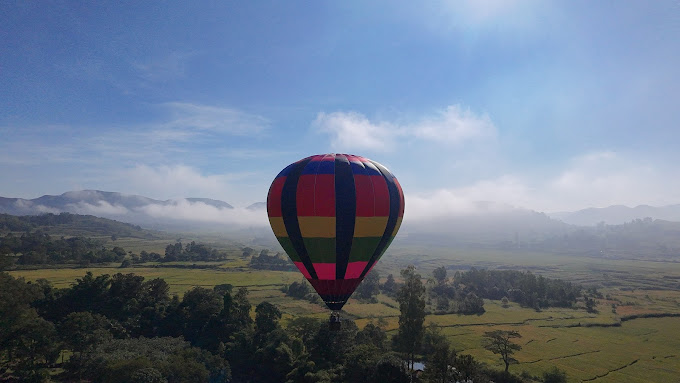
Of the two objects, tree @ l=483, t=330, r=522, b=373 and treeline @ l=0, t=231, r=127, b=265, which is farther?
treeline @ l=0, t=231, r=127, b=265

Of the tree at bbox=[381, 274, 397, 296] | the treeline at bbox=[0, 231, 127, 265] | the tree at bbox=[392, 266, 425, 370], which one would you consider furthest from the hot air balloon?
the treeline at bbox=[0, 231, 127, 265]

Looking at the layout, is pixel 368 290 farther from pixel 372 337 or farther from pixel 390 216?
pixel 390 216

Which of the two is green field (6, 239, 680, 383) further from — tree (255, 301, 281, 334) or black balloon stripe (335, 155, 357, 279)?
black balloon stripe (335, 155, 357, 279)

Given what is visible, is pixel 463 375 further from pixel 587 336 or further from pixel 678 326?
pixel 678 326

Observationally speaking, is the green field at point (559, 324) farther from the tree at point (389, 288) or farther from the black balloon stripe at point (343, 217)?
the black balloon stripe at point (343, 217)

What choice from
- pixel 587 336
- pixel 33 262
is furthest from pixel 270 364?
pixel 33 262

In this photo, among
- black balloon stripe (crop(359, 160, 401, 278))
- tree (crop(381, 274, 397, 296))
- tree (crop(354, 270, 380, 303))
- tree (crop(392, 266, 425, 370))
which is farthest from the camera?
tree (crop(381, 274, 397, 296))

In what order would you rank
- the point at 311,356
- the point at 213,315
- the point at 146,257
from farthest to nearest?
the point at 146,257, the point at 213,315, the point at 311,356

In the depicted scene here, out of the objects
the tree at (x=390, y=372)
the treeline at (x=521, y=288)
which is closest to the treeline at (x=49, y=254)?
the tree at (x=390, y=372)
